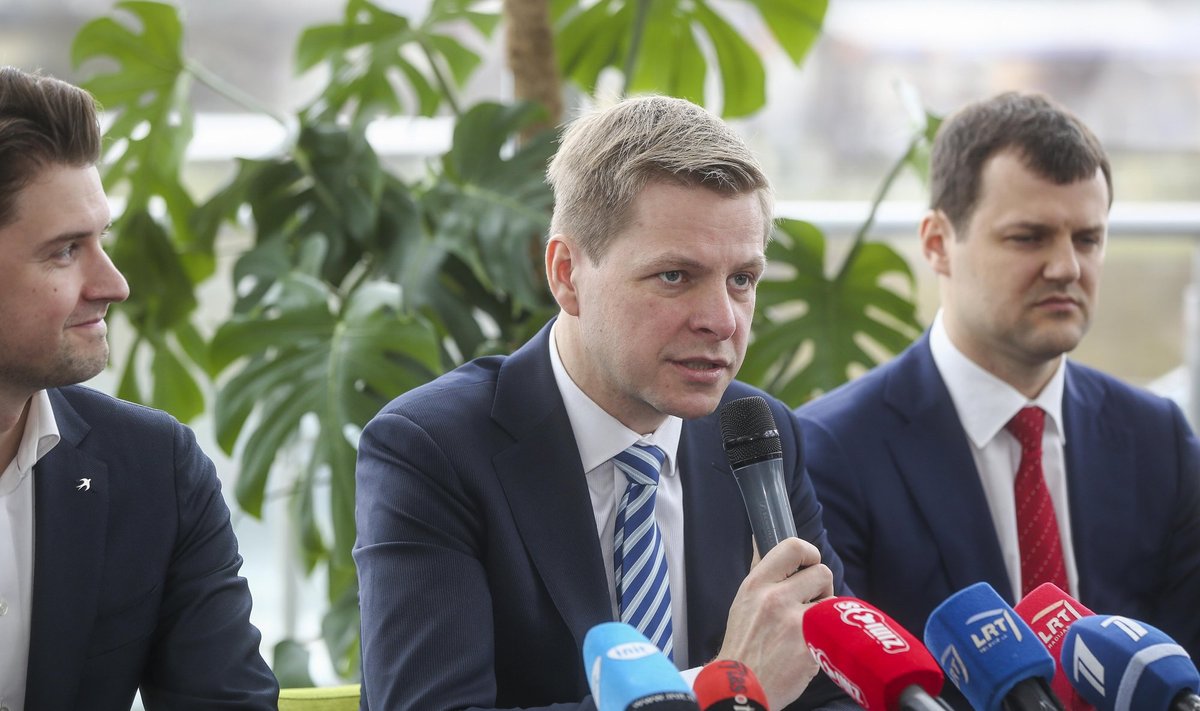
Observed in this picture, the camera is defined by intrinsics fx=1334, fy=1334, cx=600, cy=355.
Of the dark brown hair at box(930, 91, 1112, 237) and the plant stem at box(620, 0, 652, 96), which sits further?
the plant stem at box(620, 0, 652, 96)

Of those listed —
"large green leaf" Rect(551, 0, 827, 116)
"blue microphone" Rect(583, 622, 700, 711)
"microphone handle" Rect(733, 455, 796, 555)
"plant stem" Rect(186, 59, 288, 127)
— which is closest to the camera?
"blue microphone" Rect(583, 622, 700, 711)

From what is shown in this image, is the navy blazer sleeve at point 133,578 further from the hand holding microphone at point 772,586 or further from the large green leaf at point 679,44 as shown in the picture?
the large green leaf at point 679,44

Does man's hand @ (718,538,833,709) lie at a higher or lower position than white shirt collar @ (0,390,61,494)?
higher

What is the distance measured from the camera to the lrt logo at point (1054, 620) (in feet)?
4.98

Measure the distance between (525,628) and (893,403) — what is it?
94cm

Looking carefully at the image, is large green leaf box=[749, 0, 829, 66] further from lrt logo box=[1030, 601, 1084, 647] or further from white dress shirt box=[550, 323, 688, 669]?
lrt logo box=[1030, 601, 1084, 647]

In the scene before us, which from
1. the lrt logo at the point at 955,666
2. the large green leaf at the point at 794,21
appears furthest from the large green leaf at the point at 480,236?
the lrt logo at the point at 955,666

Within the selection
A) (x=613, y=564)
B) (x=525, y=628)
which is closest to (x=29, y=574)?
(x=525, y=628)

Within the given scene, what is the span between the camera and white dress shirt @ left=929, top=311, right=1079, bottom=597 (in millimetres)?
2283

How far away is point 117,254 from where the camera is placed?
9.46 feet

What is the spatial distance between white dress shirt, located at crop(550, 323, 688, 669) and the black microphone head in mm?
276

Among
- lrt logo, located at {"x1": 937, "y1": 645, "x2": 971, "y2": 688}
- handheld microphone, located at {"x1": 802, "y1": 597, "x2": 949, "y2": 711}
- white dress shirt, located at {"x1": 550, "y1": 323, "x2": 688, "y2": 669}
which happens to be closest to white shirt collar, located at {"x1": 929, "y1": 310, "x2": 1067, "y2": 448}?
white dress shirt, located at {"x1": 550, "y1": 323, "x2": 688, "y2": 669}

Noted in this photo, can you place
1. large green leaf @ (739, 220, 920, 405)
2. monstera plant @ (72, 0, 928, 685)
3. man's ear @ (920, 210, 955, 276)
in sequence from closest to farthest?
man's ear @ (920, 210, 955, 276) < monstera plant @ (72, 0, 928, 685) < large green leaf @ (739, 220, 920, 405)

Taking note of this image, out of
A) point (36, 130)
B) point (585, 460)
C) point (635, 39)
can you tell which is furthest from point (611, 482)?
point (635, 39)
